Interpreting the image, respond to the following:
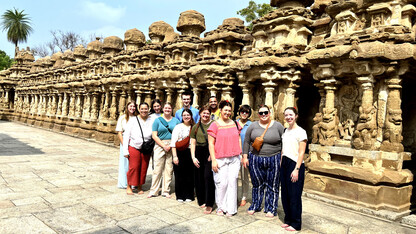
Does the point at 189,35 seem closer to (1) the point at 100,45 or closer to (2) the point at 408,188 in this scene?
(2) the point at 408,188

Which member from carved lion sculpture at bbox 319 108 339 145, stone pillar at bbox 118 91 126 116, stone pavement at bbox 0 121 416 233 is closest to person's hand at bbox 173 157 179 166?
stone pavement at bbox 0 121 416 233

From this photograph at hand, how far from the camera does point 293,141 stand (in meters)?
3.95

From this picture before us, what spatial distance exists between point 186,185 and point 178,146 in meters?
0.72

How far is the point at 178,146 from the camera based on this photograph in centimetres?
497

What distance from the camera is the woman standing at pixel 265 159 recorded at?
4.30 metres

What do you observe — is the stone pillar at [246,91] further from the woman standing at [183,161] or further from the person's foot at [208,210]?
the person's foot at [208,210]

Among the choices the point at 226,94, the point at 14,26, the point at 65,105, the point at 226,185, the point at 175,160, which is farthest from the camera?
the point at 14,26

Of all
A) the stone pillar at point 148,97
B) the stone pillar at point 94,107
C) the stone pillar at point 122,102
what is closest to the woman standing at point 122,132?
the stone pillar at point 148,97

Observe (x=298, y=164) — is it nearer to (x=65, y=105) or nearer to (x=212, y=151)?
(x=212, y=151)

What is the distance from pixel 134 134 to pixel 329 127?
3.67 meters

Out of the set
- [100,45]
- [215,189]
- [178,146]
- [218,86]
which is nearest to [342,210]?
[215,189]

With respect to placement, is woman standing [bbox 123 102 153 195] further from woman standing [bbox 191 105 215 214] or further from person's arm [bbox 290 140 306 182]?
person's arm [bbox 290 140 306 182]

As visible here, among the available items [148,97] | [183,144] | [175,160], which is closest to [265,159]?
[183,144]

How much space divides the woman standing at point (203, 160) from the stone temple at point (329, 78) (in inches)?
84.8
